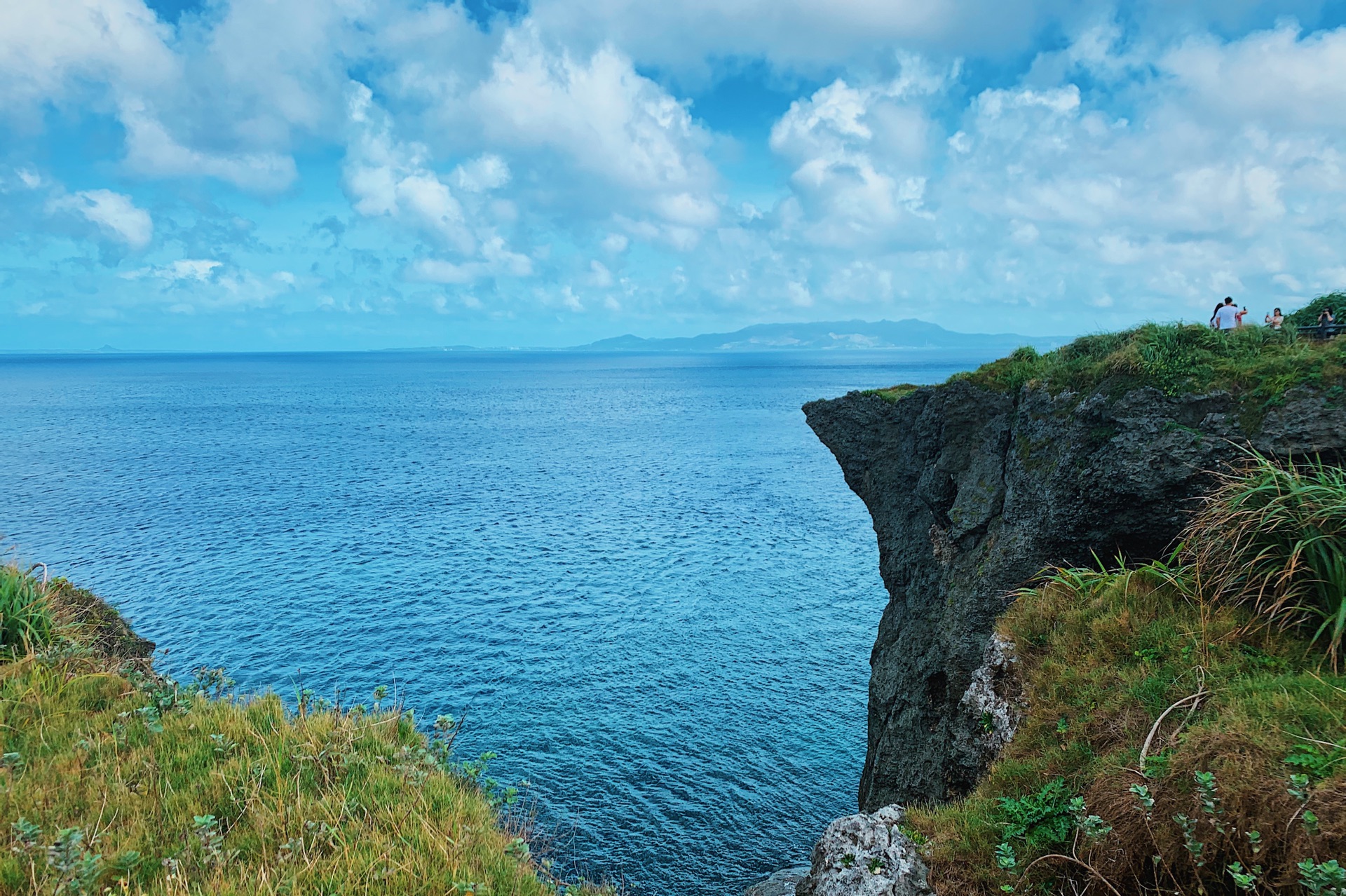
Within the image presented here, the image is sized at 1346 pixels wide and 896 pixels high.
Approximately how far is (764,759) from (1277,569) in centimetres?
2223

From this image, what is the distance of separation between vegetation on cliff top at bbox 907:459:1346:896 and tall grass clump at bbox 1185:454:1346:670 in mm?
31

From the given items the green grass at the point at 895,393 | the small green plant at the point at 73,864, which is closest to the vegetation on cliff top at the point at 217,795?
the small green plant at the point at 73,864

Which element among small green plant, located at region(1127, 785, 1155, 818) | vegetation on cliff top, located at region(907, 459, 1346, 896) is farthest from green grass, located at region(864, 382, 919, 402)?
small green plant, located at region(1127, 785, 1155, 818)

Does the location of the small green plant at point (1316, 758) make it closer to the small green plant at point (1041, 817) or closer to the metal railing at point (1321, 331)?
the small green plant at point (1041, 817)

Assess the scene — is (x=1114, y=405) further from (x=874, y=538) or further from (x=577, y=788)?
(x=874, y=538)

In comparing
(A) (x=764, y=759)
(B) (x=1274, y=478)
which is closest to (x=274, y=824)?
(B) (x=1274, y=478)

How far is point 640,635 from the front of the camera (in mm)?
37094

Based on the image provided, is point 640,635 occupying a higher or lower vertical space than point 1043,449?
lower

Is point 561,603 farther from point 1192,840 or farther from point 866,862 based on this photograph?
point 1192,840

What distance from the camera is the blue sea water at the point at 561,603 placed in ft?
86.5

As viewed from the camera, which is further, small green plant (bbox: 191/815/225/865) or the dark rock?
the dark rock

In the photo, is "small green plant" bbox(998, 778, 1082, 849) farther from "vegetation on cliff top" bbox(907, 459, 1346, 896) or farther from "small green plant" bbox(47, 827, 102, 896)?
"small green plant" bbox(47, 827, 102, 896)

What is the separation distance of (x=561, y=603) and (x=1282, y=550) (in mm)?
34722

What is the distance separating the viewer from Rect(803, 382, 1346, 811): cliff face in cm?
1484
